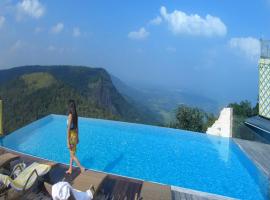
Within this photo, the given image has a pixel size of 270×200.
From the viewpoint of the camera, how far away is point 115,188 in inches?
227

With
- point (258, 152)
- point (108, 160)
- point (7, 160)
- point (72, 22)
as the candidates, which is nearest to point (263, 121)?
point (258, 152)

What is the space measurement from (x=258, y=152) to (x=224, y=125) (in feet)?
7.50

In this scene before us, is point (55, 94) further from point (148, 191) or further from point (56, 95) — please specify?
point (148, 191)

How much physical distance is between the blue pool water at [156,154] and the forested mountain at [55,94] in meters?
13.6

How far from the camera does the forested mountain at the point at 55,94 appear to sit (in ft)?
132

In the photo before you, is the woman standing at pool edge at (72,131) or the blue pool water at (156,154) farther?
the blue pool water at (156,154)

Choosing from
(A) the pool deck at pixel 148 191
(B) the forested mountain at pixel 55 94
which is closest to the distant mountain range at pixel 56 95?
(B) the forested mountain at pixel 55 94

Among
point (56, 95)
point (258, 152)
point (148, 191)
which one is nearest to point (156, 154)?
point (258, 152)

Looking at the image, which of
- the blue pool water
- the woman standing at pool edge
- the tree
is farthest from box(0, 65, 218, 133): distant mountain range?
the woman standing at pool edge

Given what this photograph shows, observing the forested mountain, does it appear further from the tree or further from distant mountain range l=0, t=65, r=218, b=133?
the tree

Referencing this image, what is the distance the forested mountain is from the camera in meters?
40.3

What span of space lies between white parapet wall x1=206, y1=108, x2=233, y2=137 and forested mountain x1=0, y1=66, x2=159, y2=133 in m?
15.9

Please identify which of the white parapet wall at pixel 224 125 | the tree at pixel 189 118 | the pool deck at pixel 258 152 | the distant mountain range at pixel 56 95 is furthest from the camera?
the distant mountain range at pixel 56 95

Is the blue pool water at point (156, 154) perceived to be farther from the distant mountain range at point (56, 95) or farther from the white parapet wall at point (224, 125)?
the distant mountain range at point (56, 95)
